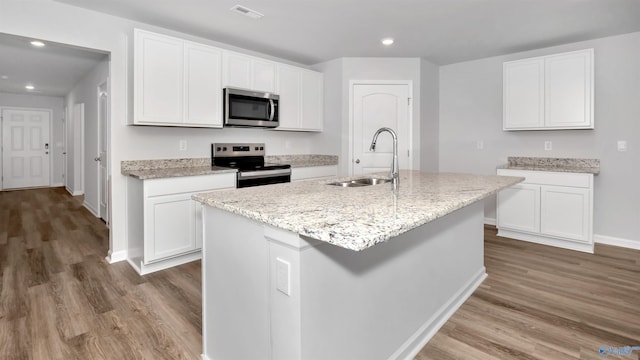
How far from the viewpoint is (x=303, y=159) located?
4922 mm

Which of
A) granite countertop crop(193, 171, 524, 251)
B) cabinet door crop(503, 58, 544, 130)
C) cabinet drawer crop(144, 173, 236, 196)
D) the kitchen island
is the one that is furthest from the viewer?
cabinet door crop(503, 58, 544, 130)

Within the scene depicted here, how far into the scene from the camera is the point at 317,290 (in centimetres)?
120

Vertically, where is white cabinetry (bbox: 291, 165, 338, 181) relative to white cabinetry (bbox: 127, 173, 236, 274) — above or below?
above

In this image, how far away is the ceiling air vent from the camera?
9.49ft

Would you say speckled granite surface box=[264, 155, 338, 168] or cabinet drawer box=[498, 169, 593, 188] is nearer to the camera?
cabinet drawer box=[498, 169, 593, 188]

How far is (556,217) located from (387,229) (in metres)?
3.53

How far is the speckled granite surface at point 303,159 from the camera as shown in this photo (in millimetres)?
4531

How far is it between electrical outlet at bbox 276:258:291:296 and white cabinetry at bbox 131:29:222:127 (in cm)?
248

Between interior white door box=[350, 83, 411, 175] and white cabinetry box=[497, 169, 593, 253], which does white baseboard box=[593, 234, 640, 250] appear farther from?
interior white door box=[350, 83, 411, 175]

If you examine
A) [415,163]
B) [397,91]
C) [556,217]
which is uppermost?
[397,91]

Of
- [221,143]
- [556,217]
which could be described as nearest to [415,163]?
[556,217]

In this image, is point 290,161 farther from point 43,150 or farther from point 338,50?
point 43,150

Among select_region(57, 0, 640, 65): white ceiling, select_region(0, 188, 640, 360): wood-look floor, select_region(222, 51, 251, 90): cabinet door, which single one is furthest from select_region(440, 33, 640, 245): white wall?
select_region(222, 51, 251, 90): cabinet door

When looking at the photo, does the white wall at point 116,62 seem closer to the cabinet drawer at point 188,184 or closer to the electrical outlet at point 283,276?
the cabinet drawer at point 188,184
